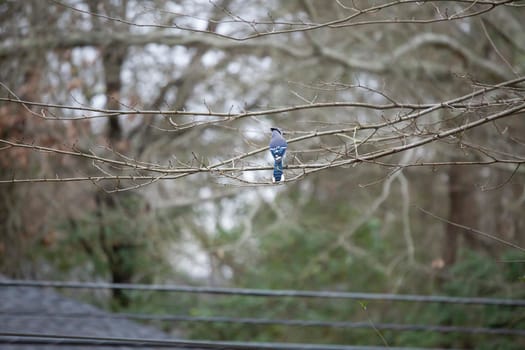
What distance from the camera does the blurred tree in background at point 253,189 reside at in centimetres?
880

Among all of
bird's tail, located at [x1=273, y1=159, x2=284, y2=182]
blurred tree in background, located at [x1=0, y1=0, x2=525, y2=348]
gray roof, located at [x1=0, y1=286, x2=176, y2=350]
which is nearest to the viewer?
bird's tail, located at [x1=273, y1=159, x2=284, y2=182]

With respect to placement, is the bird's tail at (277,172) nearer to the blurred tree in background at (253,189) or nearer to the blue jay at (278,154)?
the blue jay at (278,154)

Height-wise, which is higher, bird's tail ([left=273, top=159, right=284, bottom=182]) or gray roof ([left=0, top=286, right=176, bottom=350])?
bird's tail ([left=273, top=159, right=284, bottom=182])

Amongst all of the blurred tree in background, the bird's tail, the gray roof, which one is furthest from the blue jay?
the blurred tree in background

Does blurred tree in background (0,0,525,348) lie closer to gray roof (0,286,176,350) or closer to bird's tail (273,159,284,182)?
gray roof (0,286,176,350)

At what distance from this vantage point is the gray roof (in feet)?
21.1

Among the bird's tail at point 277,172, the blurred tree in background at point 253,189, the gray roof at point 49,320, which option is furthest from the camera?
the blurred tree in background at point 253,189

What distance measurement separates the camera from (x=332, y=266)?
12.8 meters

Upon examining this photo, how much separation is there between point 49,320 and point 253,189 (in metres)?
3.08

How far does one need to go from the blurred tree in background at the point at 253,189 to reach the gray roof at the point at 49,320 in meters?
1.61

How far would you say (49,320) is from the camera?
702 centimetres

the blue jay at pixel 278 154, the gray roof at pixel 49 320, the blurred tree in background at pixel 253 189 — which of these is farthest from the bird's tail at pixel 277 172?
the blurred tree in background at pixel 253 189

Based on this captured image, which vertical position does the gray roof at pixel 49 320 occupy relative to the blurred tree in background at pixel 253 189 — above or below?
below

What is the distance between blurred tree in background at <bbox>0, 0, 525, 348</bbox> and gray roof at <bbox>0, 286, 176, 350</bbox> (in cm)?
161
